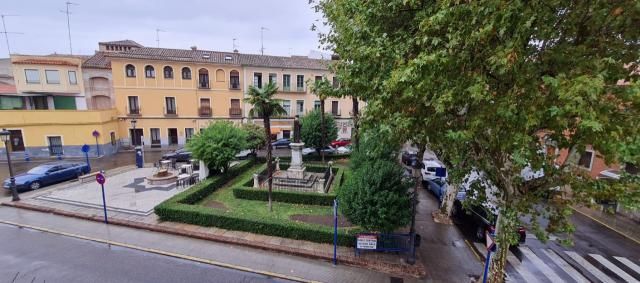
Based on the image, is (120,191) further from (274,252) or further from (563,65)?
(563,65)

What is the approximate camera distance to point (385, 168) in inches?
356

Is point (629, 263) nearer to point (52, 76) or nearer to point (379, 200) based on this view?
point (379, 200)

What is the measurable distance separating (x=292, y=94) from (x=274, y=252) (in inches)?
1003

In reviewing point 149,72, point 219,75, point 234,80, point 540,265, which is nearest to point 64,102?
point 149,72

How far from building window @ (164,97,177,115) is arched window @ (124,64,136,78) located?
3664 mm

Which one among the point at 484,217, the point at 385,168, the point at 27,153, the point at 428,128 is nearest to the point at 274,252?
the point at 385,168

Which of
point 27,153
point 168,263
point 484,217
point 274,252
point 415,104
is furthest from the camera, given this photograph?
point 27,153

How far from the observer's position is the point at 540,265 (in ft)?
30.8

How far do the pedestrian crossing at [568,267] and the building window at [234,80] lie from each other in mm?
28975

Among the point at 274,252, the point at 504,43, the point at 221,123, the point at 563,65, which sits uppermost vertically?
the point at 504,43

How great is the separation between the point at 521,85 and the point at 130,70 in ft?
108

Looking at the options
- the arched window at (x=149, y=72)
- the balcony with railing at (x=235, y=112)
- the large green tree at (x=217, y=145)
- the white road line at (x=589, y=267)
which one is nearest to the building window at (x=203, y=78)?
the balcony with railing at (x=235, y=112)

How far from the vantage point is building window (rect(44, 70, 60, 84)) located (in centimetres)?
2745

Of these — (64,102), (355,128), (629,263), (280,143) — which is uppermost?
(64,102)
